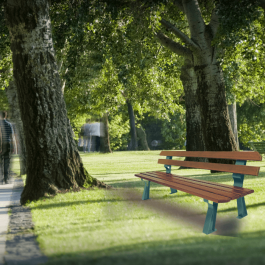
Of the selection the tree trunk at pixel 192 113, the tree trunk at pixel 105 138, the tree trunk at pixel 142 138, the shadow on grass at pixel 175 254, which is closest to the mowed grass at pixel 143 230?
the shadow on grass at pixel 175 254

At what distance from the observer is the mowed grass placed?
3.45 metres

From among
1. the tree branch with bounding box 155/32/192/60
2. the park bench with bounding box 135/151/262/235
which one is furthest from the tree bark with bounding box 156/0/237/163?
the park bench with bounding box 135/151/262/235

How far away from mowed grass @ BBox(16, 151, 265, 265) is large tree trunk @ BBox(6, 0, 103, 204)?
0.61 meters

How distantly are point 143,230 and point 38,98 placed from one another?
365 centimetres

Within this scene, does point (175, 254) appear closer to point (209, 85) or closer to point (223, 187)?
point (223, 187)

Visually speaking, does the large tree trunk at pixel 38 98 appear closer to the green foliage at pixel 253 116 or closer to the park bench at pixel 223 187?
the park bench at pixel 223 187

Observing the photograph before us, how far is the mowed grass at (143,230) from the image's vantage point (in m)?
3.45

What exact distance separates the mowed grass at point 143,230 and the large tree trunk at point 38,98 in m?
0.61

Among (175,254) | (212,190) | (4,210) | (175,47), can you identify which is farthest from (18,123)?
(175,254)

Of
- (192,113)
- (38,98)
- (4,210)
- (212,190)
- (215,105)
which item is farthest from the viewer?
(192,113)

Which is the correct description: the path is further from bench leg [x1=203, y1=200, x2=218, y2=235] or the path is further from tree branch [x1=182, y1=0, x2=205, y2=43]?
tree branch [x1=182, y1=0, x2=205, y2=43]

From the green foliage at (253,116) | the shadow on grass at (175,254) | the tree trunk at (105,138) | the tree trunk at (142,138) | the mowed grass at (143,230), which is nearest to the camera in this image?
the shadow on grass at (175,254)

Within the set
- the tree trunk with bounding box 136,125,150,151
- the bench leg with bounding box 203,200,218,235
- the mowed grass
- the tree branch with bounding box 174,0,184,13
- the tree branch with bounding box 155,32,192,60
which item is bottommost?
the mowed grass

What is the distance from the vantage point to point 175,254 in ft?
11.5
